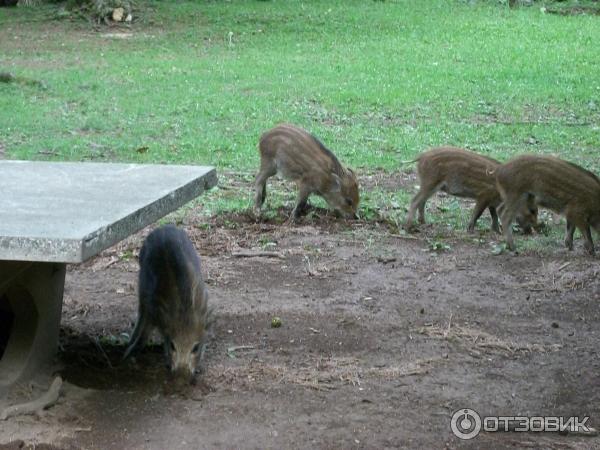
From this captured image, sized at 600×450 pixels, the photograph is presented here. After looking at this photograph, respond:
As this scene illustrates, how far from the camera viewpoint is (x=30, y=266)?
16.2ft

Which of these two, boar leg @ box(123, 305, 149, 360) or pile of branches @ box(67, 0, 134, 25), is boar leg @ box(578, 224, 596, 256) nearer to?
boar leg @ box(123, 305, 149, 360)

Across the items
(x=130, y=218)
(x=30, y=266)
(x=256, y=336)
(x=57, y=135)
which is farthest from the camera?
(x=57, y=135)

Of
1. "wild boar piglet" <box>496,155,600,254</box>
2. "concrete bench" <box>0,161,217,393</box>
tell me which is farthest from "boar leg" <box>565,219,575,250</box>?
"concrete bench" <box>0,161,217,393</box>

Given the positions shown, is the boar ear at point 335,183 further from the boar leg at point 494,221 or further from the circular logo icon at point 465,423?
the circular logo icon at point 465,423

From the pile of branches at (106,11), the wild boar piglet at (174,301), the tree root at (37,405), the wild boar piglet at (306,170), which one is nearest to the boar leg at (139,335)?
the wild boar piglet at (174,301)

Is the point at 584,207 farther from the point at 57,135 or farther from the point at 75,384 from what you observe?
the point at 57,135

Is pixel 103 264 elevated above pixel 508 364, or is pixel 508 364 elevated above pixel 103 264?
pixel 508 364

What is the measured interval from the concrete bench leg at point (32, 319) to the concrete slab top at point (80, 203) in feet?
1.25

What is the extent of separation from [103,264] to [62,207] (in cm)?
271

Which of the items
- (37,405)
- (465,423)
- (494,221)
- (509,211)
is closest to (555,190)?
(509,211)

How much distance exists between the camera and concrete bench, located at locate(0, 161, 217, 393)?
4023 mm

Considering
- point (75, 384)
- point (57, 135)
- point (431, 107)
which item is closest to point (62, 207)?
point (75, 384)

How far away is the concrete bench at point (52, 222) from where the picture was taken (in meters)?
4.02

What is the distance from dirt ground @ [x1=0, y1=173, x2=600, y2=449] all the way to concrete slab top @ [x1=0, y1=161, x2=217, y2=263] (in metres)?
0.88
